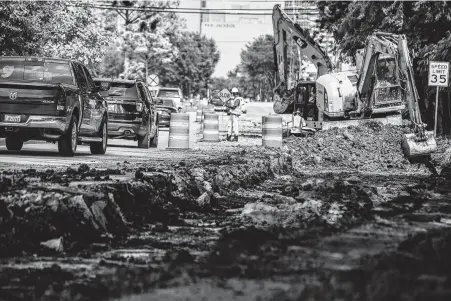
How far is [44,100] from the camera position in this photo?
19438mm

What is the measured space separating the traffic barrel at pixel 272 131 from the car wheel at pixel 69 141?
32.4ft

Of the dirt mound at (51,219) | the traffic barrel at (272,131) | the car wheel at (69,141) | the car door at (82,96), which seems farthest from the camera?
the traffic barrel at (272,131)

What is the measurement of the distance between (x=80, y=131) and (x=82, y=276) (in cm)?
1443

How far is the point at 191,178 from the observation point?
14875 millimetres

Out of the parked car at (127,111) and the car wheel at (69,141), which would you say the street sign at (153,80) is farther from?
the car wheel at (69,141)

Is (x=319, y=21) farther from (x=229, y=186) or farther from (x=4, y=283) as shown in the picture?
(x=4, y=283)

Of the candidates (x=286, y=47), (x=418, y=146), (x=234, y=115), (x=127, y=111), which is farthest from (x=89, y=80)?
(x=286, y=47)

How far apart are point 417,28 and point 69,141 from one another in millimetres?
23522

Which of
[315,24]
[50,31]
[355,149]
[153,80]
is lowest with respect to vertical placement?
[355,149]

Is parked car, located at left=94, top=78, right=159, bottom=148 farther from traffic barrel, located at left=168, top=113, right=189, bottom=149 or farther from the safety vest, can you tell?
the safety vest

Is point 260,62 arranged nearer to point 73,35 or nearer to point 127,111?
point 73,35

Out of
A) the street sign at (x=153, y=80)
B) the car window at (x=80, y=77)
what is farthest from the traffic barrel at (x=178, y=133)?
the street sign at (x=153, y=80)

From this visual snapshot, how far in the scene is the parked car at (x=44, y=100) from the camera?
63.6ft

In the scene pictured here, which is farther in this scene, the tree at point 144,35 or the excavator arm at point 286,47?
the tree at point 144,35
